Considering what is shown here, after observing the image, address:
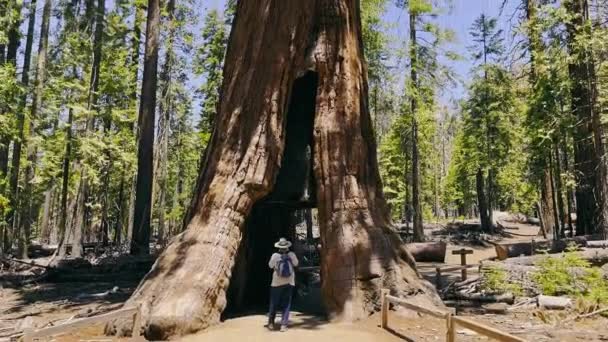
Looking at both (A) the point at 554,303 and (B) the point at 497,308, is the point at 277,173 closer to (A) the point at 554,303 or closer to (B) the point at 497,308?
(B) the point at 497,308

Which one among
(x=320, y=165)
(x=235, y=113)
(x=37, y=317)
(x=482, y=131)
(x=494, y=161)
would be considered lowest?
(x=37, y=317)

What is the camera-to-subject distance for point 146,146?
19141mm

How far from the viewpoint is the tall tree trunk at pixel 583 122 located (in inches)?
630

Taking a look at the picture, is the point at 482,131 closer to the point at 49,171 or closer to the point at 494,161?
the point at 494,161

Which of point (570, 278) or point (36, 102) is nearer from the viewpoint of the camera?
point (570, 278)

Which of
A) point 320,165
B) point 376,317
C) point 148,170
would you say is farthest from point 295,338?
point 148,170

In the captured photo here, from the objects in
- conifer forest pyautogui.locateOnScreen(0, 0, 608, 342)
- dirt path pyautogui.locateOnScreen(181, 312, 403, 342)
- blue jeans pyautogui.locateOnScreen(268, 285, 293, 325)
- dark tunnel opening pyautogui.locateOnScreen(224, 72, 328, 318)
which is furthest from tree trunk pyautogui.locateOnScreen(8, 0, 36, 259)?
blue jeans pyautogui.locateOnScreen(268, 285, 293, 325)

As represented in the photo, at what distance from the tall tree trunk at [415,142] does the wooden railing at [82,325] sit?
20.9m

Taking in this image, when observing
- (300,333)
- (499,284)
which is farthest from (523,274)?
(300,333)

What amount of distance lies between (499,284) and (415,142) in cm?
1681

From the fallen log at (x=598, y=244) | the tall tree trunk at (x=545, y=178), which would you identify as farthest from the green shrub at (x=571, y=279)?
the tall tree trunk at (x=545, y=178)

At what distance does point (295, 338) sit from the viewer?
890 centimetres

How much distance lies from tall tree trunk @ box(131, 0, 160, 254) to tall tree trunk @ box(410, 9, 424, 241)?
1466 centimetres

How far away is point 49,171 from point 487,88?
3182 centimetres
